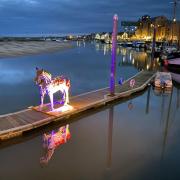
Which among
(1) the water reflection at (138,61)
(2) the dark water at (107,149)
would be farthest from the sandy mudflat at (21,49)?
(2) the dark water at (107,149)

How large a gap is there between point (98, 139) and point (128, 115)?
464 cm

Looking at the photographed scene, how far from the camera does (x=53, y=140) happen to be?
14.1m

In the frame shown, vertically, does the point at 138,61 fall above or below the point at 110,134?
above

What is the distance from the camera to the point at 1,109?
61.1 feet

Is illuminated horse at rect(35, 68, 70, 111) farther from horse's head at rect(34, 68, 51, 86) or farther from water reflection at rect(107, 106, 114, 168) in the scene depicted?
water reflection at rect(107, 106, 114, 168)

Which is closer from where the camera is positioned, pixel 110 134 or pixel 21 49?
pixel 110 134

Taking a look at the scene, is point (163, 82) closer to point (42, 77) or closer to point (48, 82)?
point (48, 82)

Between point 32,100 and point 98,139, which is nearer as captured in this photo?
point 98,139

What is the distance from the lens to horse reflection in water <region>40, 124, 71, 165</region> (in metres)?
12.4

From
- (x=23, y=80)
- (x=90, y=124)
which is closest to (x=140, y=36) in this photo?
(x=23, y=80)

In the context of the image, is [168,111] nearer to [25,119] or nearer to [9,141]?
[25,119]

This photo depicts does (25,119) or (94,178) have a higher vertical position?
(25,119)

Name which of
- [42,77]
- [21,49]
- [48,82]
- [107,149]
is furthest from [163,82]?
[21,49]

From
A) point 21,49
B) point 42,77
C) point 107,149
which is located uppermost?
point 42,77
